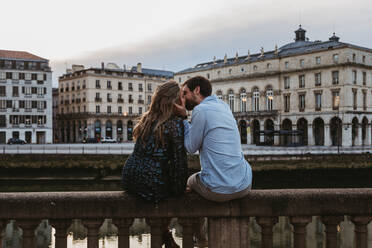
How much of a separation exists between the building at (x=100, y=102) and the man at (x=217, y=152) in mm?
75582

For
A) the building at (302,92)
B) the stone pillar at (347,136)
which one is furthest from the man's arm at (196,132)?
the stone pillar at (347,136)

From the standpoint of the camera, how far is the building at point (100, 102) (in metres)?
78.0

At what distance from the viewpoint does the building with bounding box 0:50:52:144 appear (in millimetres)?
66375

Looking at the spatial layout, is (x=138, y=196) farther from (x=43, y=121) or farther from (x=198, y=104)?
(x=43, y=121)

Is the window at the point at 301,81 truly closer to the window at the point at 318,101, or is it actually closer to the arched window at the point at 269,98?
the window at the point at 318,101

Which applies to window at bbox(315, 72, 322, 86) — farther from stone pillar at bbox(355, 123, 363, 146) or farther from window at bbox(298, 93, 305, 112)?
stone pillar at bbox(355, 123, 363, 146)

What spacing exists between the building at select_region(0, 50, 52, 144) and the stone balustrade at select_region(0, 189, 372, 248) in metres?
68.8

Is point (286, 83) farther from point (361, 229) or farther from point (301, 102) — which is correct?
point (361, 229)

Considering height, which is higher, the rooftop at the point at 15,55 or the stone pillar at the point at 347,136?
the rooftop at the point at 15,55

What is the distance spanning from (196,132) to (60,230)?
5.32 feet

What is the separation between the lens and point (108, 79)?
80.3 metres

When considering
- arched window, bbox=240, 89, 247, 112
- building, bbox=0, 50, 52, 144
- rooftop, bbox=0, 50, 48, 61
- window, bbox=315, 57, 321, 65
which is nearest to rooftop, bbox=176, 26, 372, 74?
window, bbox=315, 57, 321, 65

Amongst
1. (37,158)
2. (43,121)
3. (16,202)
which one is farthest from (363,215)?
(43,121)

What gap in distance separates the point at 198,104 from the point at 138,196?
42.6 inches
